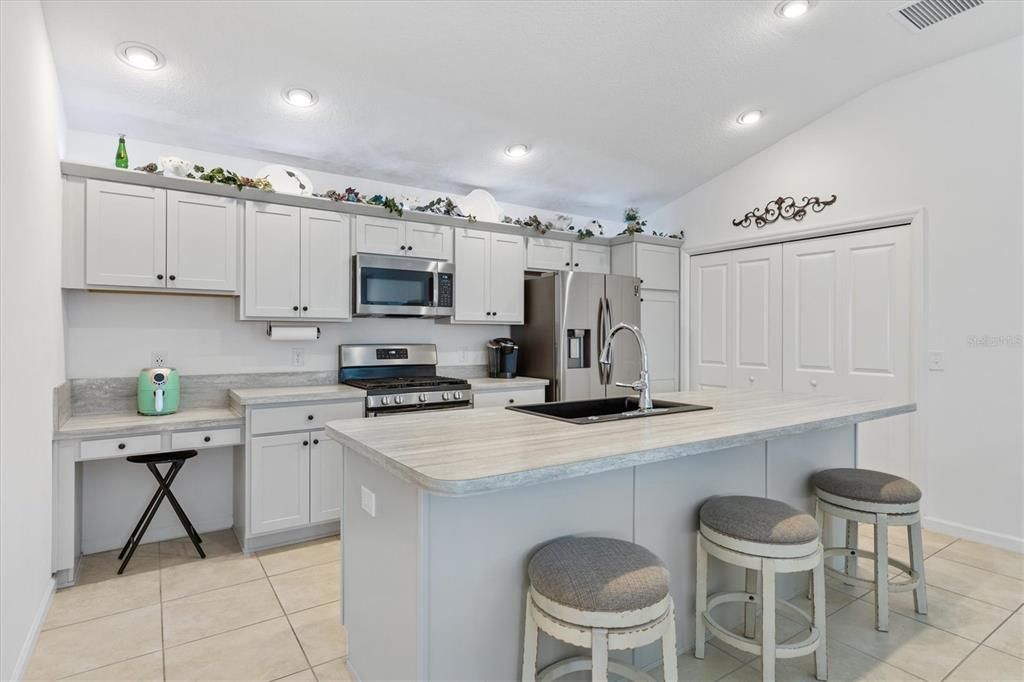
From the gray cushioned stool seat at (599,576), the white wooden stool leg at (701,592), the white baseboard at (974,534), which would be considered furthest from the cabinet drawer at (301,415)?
the white baseboard at (974,534)

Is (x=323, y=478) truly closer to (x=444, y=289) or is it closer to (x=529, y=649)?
(x=444, y=289)

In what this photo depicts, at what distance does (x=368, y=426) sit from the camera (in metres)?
1.93

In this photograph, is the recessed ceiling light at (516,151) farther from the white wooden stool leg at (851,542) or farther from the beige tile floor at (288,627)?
the white wooden stool leg at (851,542)

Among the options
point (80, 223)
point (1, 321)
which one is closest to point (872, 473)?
point (1, 321)

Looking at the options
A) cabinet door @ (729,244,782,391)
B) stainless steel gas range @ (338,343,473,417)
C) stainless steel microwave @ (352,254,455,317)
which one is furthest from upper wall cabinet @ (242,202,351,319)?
cabinet door @ (729,244,782,391)

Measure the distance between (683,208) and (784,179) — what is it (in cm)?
97

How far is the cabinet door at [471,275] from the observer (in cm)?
412

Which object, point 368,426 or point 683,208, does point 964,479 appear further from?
point 368,426

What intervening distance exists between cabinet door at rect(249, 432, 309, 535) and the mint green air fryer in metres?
0.58

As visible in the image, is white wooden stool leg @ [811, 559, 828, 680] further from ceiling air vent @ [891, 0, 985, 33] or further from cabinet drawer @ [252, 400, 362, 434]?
ceiling air vent @ [891, 0, 985, 33]

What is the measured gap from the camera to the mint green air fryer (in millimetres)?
3094

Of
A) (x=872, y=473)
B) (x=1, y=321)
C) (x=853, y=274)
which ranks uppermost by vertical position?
(x=853, y=274)

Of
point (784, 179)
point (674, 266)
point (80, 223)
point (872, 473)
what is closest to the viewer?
point (872, 473)

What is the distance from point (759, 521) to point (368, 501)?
135cm
